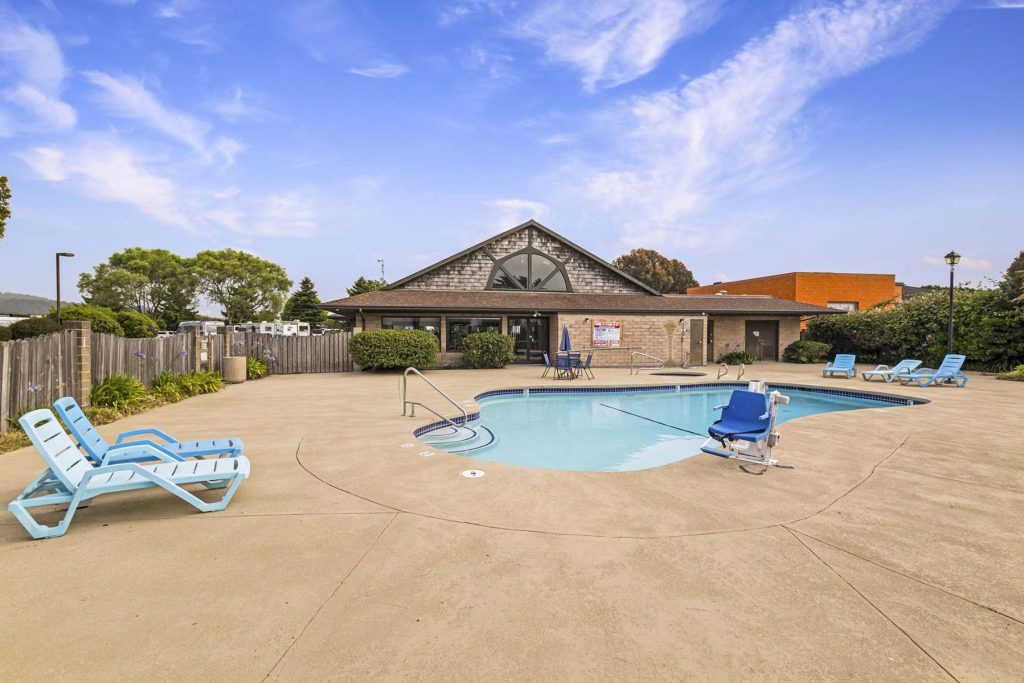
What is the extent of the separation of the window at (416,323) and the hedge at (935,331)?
19.8 m

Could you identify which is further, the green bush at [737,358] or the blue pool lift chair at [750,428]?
the green bush at [737,358]

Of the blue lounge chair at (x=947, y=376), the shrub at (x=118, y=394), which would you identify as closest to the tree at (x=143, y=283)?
the shrub at (x=118, y=394)

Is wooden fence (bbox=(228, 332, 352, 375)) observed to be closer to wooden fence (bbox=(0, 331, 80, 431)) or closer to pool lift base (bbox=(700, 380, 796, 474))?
wooden fence (bbox=(0, 331, 80, 431))

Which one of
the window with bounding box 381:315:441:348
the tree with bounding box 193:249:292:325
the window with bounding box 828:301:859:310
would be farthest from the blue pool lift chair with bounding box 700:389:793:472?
the tree with bounding box 193:249:292:325

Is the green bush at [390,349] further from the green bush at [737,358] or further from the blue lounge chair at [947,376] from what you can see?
the blue lounge chair at [947,376]

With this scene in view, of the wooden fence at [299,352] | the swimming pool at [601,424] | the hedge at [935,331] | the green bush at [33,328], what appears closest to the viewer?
the swimming pool at [601,424]

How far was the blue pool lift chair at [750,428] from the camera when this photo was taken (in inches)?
212

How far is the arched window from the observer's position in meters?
22.0

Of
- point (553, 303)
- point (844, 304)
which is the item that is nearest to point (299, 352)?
point (553, 303)

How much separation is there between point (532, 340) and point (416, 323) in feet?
18.1

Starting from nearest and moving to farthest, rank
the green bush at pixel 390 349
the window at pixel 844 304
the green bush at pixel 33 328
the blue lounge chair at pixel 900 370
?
the blue lounge chair at pixel 900 370 → the green bush at pixel 390 349 → the green bush at pixel 33 328 → the window at pixel 844 304

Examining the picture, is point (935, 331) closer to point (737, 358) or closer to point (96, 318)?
point (737, 358)

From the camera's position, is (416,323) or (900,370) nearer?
(900,370)

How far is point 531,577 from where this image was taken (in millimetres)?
2842
